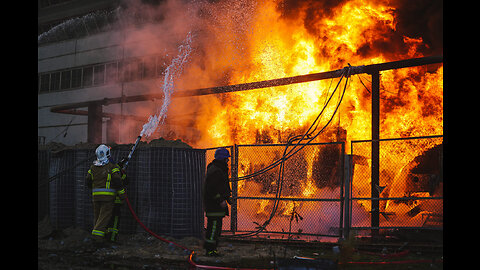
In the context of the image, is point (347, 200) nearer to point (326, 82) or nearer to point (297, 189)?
point (297, 189)

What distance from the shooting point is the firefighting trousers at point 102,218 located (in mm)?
7934

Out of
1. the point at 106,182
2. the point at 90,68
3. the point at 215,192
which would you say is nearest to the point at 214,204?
the point at 215,192

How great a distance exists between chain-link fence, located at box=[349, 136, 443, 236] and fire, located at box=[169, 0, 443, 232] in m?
0.07

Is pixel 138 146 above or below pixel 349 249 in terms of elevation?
above

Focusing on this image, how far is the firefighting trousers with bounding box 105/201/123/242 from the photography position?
8.30 meters

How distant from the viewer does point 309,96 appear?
1361 centimetres

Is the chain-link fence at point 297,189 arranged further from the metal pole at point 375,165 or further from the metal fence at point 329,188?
the metal pole at point 375,165

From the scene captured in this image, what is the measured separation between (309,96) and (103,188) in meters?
7.80

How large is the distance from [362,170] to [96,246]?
8023 millimetres

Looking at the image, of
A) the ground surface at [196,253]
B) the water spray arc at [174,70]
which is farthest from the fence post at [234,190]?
the water spray arc at [174,70]

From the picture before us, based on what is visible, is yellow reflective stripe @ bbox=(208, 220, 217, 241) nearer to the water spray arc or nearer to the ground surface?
the ground surface

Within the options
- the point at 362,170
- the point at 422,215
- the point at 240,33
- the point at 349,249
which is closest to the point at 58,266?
the point at 349,249

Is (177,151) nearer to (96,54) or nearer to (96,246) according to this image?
(96,246)

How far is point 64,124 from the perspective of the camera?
24.9 m
